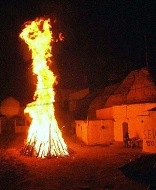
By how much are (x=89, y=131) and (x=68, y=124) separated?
10058mm

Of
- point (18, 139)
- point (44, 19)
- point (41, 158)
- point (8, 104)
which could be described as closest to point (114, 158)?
point (41, 158)

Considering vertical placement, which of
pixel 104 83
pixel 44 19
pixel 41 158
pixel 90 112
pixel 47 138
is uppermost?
pixel 44 19

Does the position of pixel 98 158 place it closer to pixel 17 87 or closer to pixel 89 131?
pixel 89 131

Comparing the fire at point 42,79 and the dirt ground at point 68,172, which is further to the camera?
the fire at point 42,79

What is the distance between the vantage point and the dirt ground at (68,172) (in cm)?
1184

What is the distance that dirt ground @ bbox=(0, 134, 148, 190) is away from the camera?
11.8 metres

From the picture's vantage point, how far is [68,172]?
1462 centimetres

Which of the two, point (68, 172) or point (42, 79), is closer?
point (68, 172)

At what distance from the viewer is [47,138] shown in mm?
20391

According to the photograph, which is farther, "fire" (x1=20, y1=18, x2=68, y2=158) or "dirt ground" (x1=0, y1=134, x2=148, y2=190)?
"fire" (x1=20, y1=18, x2=68, y2=158)

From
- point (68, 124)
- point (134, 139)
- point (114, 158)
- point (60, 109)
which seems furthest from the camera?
point (60, 109)

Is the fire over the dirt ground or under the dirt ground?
over

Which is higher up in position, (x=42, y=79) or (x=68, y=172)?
(x=42, y=79)

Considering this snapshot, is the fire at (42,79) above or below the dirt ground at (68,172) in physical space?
above
